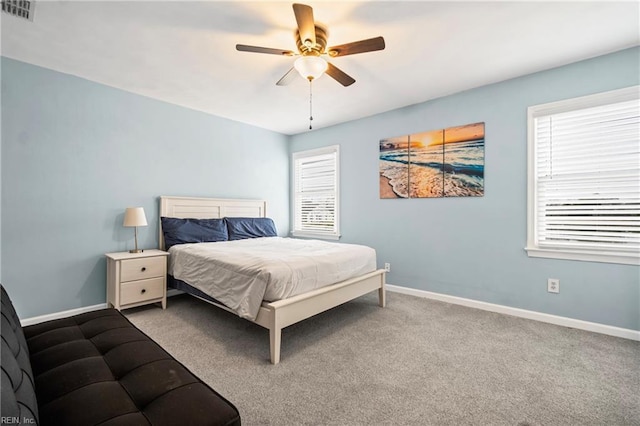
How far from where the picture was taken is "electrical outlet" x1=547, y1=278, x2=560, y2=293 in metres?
2.84

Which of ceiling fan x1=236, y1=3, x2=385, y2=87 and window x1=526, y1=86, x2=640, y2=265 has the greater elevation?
ceiling fan x1=236, y1=3, x2=385, y2=87

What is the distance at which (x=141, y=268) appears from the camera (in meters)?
3.12

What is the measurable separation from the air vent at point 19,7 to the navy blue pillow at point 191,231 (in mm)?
2164

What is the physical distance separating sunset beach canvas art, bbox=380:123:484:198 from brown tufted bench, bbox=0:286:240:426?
3.26 m

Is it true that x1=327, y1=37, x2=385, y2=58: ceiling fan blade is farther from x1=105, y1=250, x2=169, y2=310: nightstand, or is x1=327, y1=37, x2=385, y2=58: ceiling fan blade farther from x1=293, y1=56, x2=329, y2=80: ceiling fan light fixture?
x1=105, y1=250, x2=169, y2=310: nightstand

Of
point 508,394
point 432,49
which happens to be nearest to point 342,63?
point 432,49

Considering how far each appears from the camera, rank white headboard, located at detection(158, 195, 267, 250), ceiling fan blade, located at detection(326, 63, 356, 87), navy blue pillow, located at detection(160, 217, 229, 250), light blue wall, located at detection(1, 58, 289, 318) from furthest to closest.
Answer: white headboard, located at detection(158, 195, 267, 250), navy blue pillow, located at detection(160, 217, 229, 250), light blue wall, located at detection(1, 58, 289, 318), ceiling fan blade, located at detection(326, 63, 356, 87)

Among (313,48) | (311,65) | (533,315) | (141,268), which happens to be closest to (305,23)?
(313,48)

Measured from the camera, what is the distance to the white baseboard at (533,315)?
2.55m

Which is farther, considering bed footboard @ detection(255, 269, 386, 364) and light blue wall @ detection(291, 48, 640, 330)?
light blue wall @ detection(291, 48, 640, 330)

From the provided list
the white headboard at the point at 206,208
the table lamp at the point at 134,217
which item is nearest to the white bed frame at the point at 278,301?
the white headboard at the point at 206,208

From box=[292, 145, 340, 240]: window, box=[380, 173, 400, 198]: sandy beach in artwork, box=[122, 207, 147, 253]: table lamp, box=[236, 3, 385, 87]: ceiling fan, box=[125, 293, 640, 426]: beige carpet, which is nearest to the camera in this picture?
box=[125, 293, 640, 426]: beige carpet

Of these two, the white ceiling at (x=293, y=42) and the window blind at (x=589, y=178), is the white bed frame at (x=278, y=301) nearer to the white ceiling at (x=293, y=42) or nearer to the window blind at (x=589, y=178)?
the white ceiling at (x=293, y=42)

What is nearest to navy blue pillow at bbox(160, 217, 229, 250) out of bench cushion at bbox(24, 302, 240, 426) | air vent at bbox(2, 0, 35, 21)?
bench cushion at bbox(24, 302, 240, 426)
